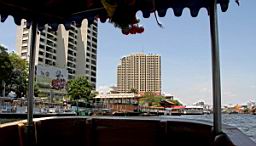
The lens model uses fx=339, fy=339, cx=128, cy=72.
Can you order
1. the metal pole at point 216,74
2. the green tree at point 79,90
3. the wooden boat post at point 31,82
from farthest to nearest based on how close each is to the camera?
the green tree at point 79,90 → the wooden boat post at point 31,82 → the metal pole at point 216,74

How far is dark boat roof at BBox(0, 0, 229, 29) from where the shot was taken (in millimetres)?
3482

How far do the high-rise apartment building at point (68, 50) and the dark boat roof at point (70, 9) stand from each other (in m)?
70.0

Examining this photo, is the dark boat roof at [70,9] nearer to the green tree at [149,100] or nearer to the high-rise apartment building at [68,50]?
the high-rise apartment building at [68,50]

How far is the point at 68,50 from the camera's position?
84.2m

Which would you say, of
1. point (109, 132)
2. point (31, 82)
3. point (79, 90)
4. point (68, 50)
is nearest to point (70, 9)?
point (31, 82)

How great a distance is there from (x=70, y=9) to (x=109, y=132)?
151 cm

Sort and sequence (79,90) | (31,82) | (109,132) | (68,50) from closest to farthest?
(109,132), (31,82), (79,90), (68,50)

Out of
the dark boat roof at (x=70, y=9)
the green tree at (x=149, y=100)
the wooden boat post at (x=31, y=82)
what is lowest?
the green tree at (x=149, y=100)

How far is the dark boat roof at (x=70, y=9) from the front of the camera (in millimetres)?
3482

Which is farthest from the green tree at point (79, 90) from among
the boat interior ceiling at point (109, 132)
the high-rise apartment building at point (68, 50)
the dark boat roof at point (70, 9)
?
the boat interior ceiling at point (109, 132)

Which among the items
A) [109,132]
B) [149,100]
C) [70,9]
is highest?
[70,9]

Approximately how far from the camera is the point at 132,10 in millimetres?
2809

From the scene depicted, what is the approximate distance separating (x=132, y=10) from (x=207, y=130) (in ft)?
4.01

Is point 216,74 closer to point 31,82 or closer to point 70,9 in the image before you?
point 70,9
